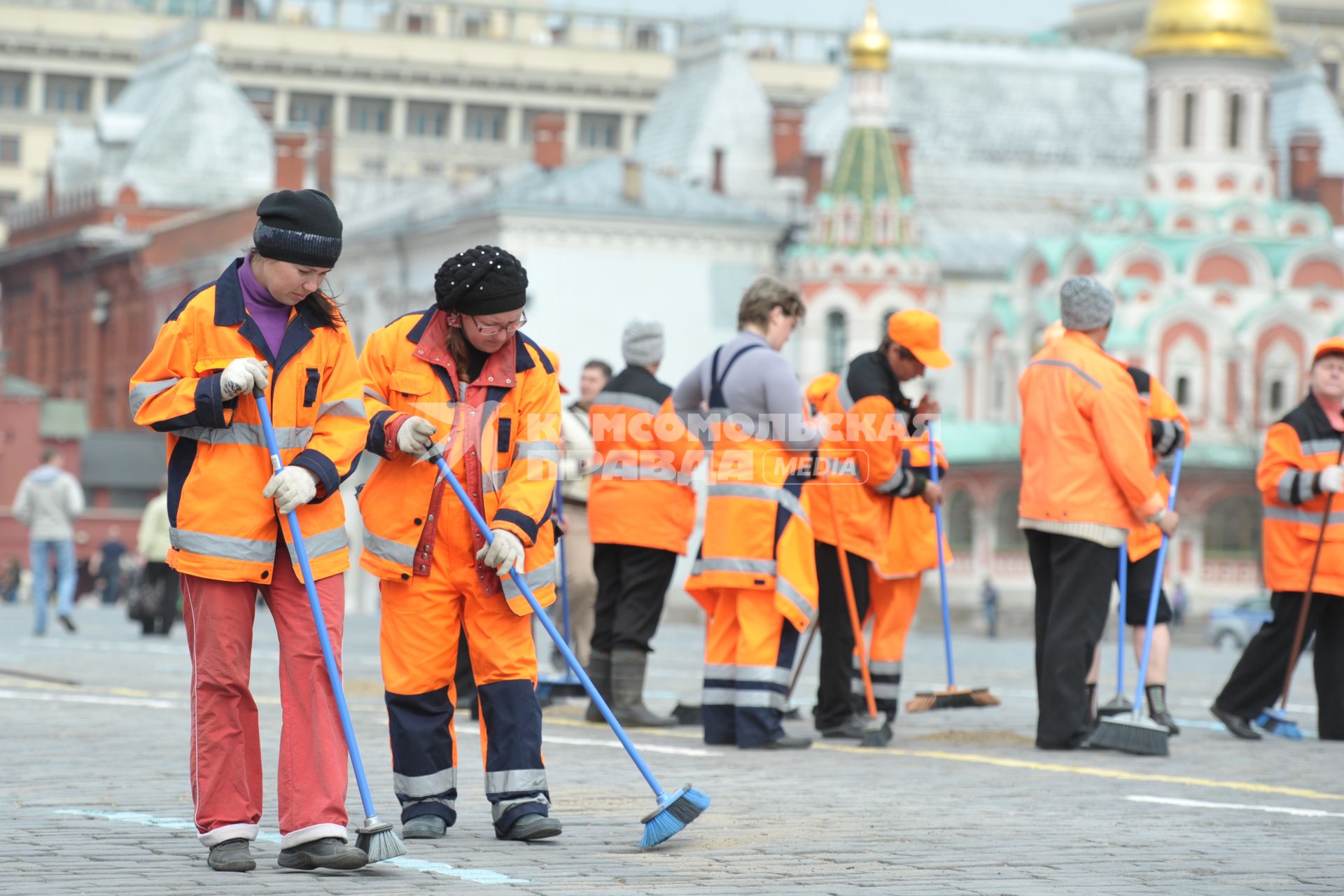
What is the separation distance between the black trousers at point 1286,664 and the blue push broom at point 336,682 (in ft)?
21.0

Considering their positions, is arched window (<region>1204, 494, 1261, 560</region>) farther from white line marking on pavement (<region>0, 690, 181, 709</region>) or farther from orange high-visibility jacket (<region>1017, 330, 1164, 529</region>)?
orange high-visibility jacket (<region>1017, 330, 1164, 529</region>)

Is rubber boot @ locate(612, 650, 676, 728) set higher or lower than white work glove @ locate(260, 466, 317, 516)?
lower

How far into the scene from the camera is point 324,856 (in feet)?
25.6

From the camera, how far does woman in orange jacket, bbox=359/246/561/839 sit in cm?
859

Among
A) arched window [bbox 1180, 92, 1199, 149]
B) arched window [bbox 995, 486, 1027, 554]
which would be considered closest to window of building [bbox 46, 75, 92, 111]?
arched window [bbox 1180, 92, 1199, 149]

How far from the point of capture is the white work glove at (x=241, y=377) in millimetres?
7812

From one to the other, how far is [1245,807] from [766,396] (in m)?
3.05

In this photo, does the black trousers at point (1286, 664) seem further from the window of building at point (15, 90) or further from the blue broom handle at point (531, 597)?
the window of building at point (15, 90)

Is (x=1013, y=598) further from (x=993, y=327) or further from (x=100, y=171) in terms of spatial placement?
(x=100, y=171)

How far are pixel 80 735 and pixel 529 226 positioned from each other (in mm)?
46490

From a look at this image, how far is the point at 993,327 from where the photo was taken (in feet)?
212

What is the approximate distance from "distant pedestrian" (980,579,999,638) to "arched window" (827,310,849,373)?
7493mm

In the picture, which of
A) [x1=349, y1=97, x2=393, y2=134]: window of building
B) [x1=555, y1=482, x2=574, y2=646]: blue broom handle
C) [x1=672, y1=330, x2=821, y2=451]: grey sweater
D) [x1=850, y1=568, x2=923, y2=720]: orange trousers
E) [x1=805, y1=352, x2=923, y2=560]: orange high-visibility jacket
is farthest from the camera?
[x1=349, y1=97, x2=393, y2=134]: window of building

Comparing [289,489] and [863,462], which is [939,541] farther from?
[289,489]
